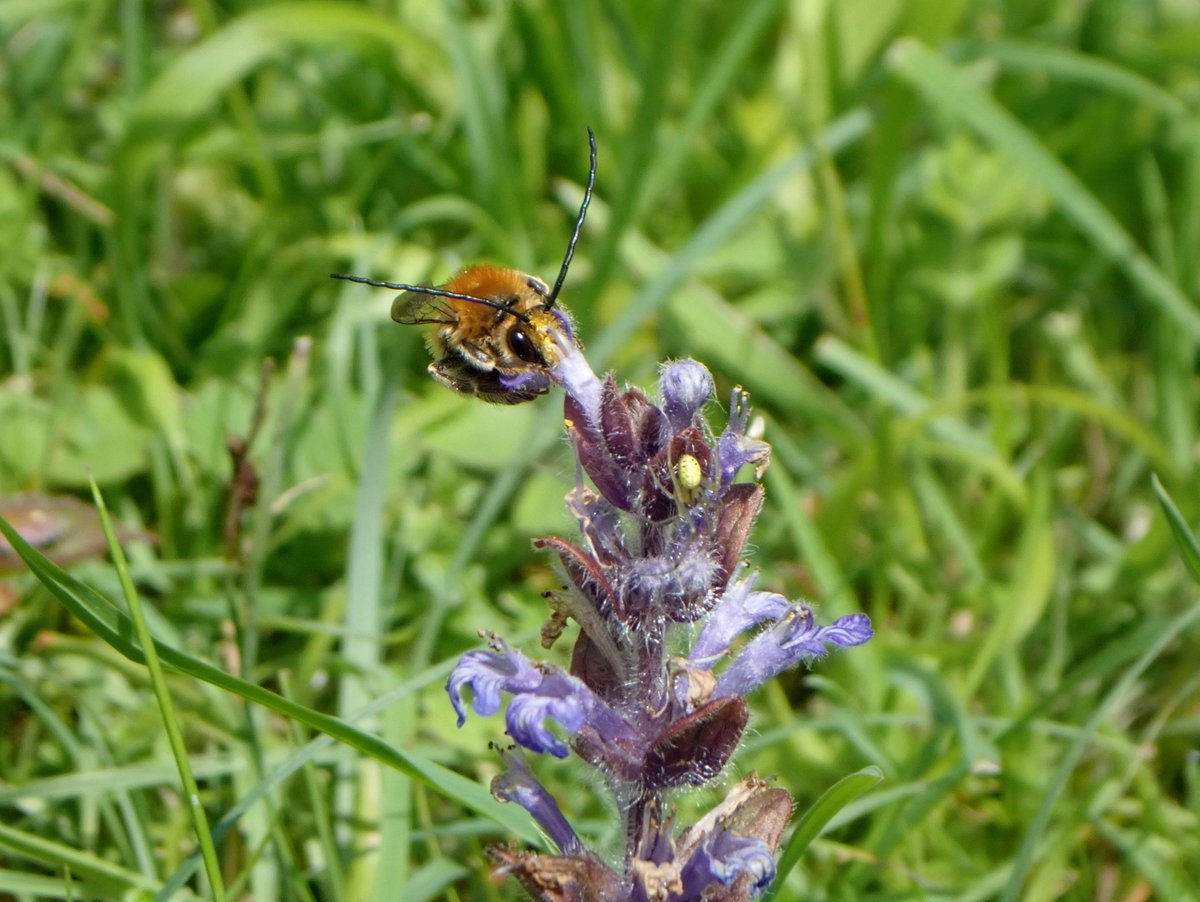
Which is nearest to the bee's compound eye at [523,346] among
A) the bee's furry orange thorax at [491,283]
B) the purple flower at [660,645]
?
the bee's furry orange thorax at [491,283]

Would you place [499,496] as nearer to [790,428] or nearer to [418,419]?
[418,419]

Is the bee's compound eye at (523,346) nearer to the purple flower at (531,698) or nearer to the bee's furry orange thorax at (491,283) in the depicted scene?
the bee's furry orange thorax at (491,283)

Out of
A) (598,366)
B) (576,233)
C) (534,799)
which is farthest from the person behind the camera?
(598,366)

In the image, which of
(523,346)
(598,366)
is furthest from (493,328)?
(598,366)

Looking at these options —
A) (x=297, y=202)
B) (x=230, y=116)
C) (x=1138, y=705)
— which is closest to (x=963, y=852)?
(x=1138, y=705)

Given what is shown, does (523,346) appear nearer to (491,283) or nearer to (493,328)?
(493,328)
